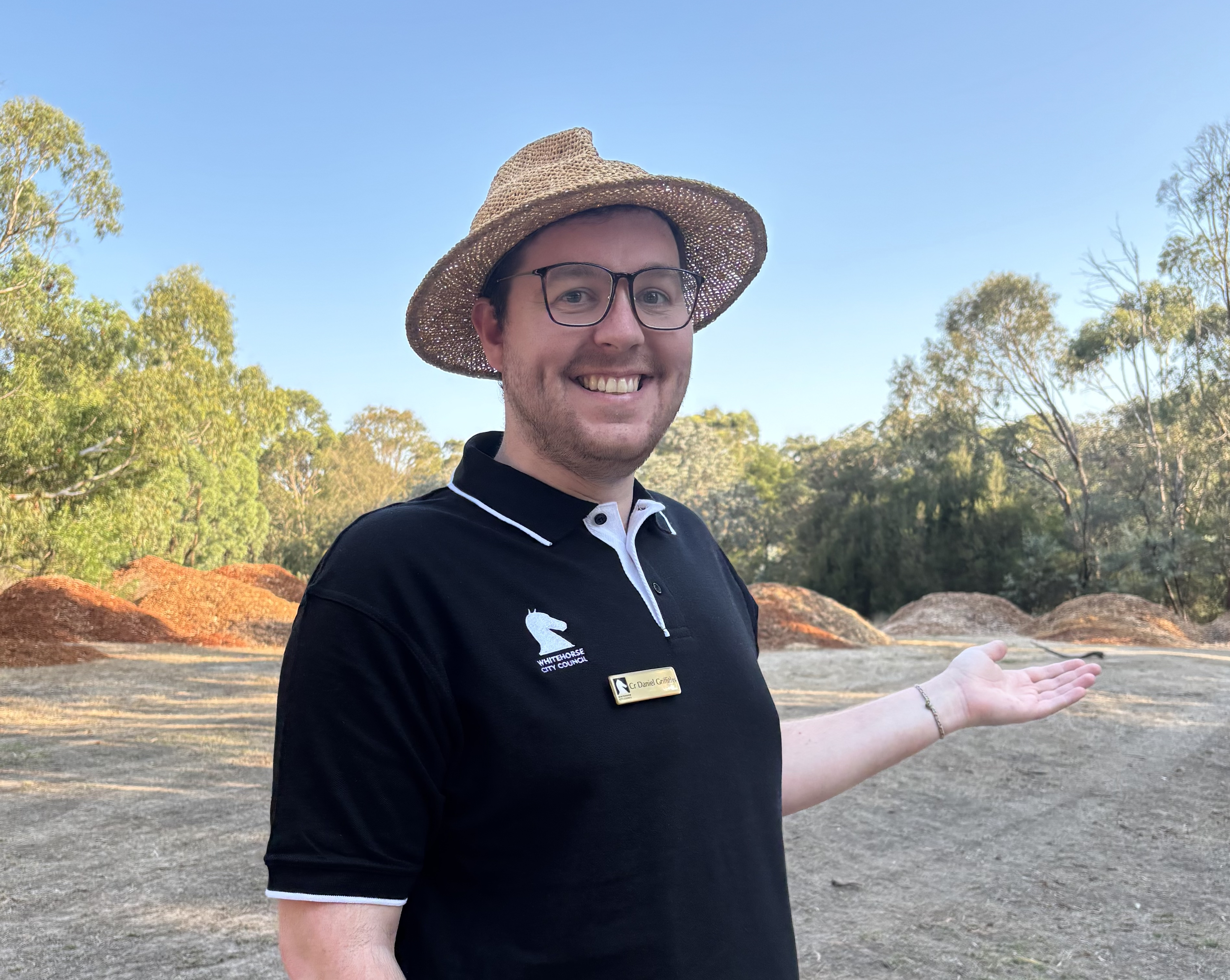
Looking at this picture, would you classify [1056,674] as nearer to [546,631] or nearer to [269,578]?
[546,631]

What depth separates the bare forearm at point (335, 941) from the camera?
3.43 ft

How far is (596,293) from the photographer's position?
145cm

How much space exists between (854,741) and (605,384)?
33.0 inches

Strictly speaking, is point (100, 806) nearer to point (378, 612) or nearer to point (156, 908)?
point (156, 908)

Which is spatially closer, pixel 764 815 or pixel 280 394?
pixel 764 815

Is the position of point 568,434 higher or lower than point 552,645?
higher

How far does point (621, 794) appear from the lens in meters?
1.17

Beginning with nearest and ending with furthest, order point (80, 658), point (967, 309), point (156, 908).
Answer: point (156, 908) < point (80, 658) < point (967, 309)

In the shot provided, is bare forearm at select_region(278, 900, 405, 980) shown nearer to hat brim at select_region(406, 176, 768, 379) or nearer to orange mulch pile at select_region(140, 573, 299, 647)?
hat brim at select_region(406, 176, 768, 379)

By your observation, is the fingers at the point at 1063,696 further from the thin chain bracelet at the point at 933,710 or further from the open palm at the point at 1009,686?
the thin chain bracelet at the point at 933,710

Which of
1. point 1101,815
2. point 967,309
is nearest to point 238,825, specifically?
point 1101,815

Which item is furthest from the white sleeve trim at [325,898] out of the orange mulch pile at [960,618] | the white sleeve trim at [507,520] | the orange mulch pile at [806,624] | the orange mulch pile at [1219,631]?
the orange mulch pile at [1219,631]

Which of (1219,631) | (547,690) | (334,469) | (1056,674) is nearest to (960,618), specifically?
(1219,631)

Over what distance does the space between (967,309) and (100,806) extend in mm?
24042
